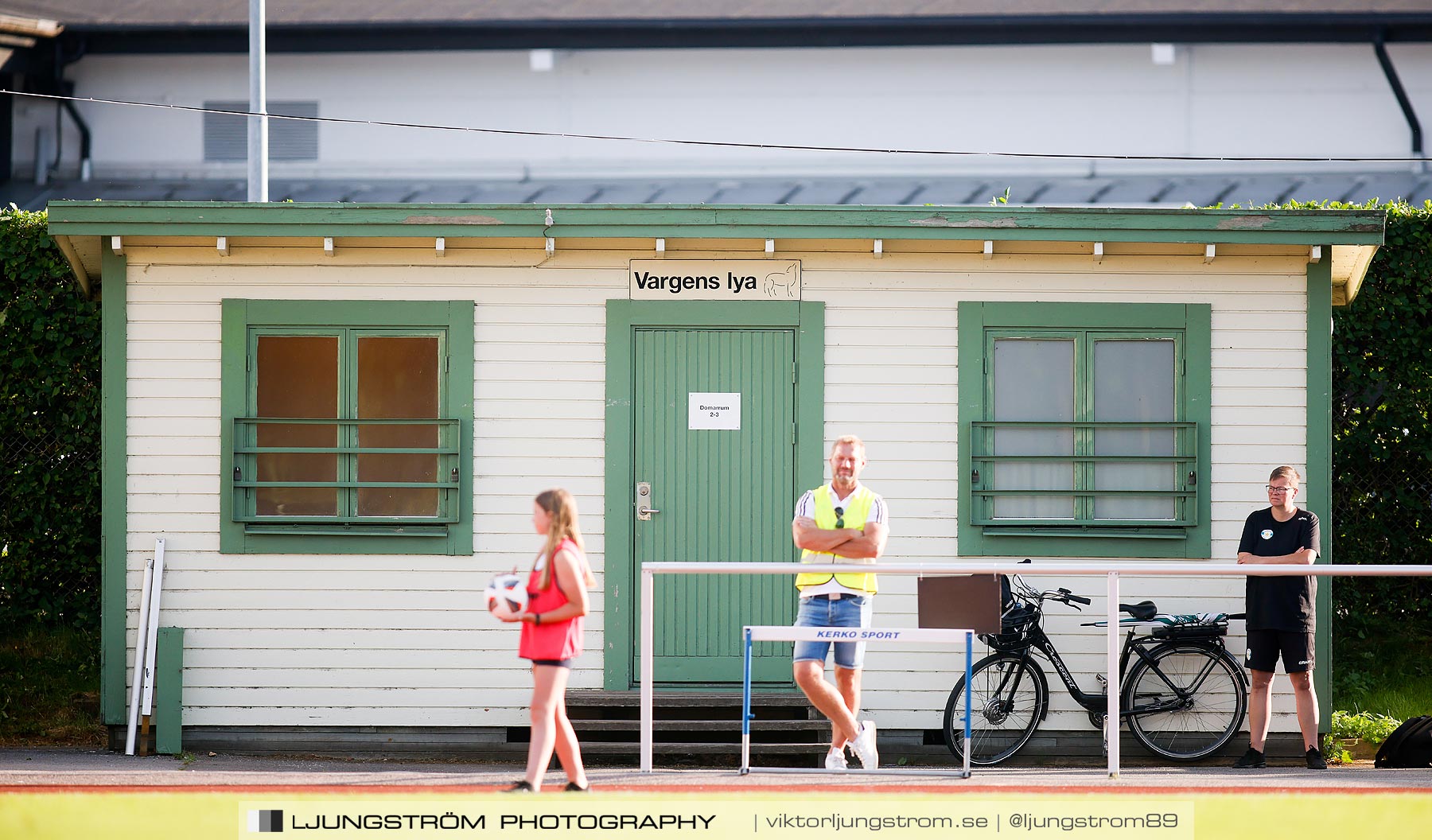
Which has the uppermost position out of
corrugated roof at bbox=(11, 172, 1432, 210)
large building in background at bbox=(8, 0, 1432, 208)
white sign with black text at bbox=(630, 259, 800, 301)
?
large building in background at bbox=(8, 0, 1432, 208)

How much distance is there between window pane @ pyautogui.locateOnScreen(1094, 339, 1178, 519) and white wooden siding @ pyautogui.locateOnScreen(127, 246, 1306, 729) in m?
0.27

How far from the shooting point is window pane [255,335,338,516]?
8.59 metres

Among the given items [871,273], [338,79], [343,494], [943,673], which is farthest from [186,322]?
[338,79]

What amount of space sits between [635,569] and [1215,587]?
3345 mm

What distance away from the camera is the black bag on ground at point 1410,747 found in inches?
310

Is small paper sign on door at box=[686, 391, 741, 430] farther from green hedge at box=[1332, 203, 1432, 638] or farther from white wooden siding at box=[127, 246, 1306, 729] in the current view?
green hedge at box=[1332, 203, 1432, 638]

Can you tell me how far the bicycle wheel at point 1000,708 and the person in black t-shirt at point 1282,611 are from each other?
1.15 meters

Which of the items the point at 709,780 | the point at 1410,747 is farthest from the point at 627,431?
the point at 1410,747

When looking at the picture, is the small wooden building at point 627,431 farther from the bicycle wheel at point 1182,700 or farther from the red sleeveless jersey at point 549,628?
the red sleeveless jersey at point 549,628

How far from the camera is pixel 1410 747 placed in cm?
792

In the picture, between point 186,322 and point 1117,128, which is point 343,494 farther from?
point 1117,128

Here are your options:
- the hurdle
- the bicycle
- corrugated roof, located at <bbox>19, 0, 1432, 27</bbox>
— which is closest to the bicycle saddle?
the bicycle

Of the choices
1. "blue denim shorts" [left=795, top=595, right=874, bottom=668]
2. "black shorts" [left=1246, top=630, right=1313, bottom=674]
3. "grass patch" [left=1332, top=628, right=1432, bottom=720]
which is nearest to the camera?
"blue denim shorts" [left=795, top=595, right=874, bottom=668]

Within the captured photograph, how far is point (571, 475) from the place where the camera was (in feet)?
28.3
